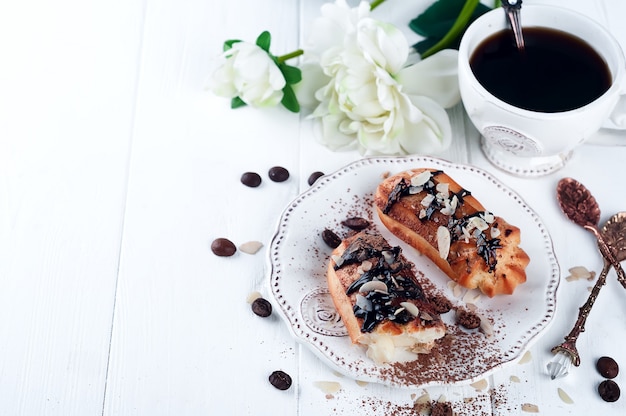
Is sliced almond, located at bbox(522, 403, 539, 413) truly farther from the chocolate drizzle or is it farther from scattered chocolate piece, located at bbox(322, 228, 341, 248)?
scattered chocolate piece, located at bbox(322, 228, 341, 248)

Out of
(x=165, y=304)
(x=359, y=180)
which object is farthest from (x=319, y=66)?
(x=165, y=304)

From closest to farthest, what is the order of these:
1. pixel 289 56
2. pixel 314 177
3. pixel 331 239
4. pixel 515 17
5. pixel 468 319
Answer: pixel 468 319 → pixel 331 239 → pixel 515 17 → pixel 314 177 → pixel 289 56

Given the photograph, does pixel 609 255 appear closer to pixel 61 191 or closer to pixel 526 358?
pixel 526 358

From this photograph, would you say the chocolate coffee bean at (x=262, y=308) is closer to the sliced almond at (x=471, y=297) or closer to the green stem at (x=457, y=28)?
the sliced almond at (x=471, y=297)

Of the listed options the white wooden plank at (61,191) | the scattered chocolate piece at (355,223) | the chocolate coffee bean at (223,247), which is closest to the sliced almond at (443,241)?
the scattered chocolate piece at (355,223)

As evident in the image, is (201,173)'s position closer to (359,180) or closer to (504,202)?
(359,180)

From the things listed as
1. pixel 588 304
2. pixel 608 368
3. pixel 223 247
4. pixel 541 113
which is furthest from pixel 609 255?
pixel 223 247
